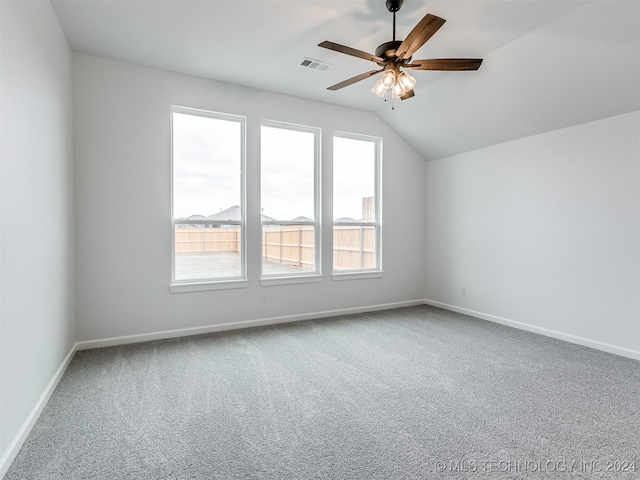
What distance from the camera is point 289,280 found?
457cm

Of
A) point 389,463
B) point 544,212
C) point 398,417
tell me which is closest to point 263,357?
point 398,417

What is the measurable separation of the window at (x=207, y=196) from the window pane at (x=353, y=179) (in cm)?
142

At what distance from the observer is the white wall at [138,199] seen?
352 centimetres

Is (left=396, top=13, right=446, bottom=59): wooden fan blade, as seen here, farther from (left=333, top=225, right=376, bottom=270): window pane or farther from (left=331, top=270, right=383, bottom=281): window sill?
(left=331, top=270, right=383, bottom=281): window sill

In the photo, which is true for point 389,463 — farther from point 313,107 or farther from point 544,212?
point 313,107

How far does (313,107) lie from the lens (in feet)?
15.5

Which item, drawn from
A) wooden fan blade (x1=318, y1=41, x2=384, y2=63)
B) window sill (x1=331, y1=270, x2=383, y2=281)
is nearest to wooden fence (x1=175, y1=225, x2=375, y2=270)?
window sill (x1=331, y1=270, x2=383, y2=281)

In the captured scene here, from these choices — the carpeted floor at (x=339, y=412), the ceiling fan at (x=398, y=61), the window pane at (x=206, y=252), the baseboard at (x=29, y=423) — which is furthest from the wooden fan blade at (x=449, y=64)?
the baseboard at (x=29, y=423)

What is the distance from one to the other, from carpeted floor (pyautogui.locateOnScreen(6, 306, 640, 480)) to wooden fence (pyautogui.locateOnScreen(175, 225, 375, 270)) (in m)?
1.15

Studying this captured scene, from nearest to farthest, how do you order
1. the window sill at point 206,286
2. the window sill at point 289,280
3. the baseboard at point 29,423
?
the baseboard at point 29,423, the window sill at point 206,286, the window sill at point 289,280

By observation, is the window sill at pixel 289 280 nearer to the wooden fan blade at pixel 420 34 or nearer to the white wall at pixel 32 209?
the white wall at pixel 32 209

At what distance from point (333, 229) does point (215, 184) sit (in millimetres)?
1739

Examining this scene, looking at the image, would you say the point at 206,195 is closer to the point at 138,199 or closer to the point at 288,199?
the point at 138,199

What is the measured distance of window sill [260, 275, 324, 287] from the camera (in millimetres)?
4422
